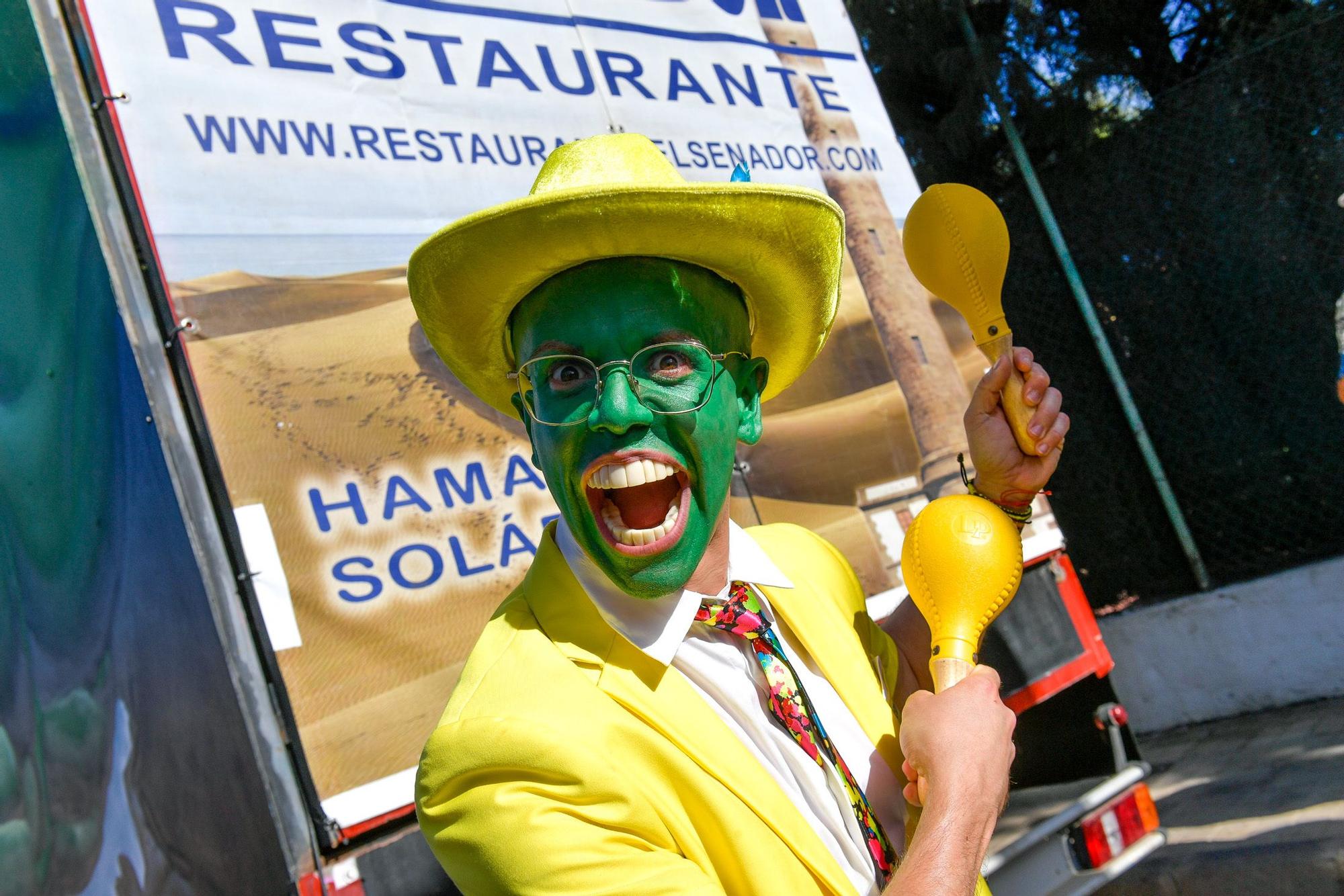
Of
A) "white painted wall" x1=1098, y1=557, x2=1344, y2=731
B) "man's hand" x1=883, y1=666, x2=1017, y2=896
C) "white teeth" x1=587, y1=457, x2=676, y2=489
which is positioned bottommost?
"white painted wall" x1=1098, y1=557, x2=1344, y2=731

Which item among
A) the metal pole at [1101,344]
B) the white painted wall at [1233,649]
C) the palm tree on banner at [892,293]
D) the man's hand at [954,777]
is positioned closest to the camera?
the man's hand at [954,777]

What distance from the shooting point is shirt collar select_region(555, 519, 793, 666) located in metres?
1.45

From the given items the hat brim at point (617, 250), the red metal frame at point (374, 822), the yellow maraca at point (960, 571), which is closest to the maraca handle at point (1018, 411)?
the yellow maraca at point (960, 571)

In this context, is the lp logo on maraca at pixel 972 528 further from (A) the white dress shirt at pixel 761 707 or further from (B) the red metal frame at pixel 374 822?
(B) the red metal frame at pixel 374 822

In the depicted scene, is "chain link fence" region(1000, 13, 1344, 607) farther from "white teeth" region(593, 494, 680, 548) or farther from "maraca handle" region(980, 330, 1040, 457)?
"white teeth" region(593, 494, 680, 548)

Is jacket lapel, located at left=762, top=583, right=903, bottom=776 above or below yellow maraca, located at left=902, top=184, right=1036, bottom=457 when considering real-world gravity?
below

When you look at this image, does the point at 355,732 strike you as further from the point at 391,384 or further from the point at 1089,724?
the point at 1089,724

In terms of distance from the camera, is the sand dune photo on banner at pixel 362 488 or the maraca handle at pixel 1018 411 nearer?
the maraca handle at pixel 1018 411

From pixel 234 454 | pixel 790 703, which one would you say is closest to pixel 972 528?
pixel 790 703

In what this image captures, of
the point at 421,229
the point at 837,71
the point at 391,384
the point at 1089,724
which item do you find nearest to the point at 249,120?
the point at 421,229

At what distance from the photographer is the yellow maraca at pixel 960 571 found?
1.55 metres

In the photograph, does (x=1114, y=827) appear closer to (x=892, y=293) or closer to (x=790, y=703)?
(x=892, y=293)

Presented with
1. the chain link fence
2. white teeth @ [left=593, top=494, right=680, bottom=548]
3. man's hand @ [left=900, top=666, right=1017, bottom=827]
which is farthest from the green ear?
the chain link fence

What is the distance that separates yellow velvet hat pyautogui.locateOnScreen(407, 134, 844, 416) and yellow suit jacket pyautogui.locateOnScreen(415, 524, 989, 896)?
42 cm
